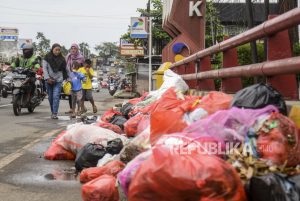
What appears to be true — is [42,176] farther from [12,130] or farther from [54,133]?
[12,130]

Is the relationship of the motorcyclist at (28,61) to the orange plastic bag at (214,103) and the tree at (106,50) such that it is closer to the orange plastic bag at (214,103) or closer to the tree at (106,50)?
the orange plastic bag at (214,103)

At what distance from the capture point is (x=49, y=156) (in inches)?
248

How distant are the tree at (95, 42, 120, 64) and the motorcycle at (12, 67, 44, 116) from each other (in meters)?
132

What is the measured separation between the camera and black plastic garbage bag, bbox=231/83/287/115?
11.7 ft

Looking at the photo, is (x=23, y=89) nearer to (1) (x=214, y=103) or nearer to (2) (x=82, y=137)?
(2) (x=82, y=137)

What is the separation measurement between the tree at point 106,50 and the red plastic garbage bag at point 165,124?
141 meters

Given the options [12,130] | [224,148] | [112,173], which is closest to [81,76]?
[12,130]

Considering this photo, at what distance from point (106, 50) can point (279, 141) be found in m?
148

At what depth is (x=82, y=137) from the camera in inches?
239

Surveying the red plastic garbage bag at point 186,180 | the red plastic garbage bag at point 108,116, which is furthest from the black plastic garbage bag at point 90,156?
the red plastic garbage bag at point 108,116

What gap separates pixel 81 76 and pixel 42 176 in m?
7.88

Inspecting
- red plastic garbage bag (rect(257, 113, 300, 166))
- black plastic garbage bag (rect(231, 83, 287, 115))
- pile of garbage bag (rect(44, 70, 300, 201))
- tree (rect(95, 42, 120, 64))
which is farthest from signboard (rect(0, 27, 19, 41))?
tree (rect(95, 42, 120, 64))

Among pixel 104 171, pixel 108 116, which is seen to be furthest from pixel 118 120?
pixel 104 171

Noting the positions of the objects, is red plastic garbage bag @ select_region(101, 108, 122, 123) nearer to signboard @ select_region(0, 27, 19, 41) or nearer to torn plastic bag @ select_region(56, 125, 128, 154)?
torn plastic bag @ select_region(56, 125, 128, 154)
